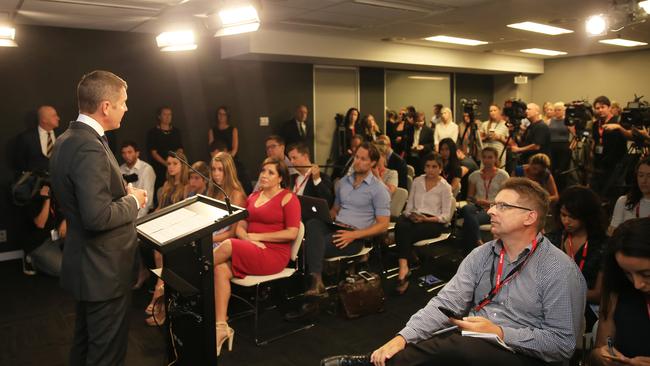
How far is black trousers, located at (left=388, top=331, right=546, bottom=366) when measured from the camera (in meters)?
1.71

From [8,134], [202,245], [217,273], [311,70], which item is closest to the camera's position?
[202,245]

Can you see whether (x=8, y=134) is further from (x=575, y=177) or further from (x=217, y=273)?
(x=575, y=177)

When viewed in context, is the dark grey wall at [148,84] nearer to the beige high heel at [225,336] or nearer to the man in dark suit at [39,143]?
the man in dark suit at [39,143]

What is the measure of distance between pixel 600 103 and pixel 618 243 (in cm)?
498

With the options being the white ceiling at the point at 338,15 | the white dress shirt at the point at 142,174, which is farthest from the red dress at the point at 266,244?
the white ceiling at the point at 338,15

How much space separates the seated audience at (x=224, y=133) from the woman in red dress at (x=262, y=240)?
351 centimetres

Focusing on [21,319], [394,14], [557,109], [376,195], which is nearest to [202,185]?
[376,195]

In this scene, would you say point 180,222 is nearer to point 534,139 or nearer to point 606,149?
point 606,149

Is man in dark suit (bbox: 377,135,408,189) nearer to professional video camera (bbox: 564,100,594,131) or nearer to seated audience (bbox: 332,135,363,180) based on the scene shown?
seated audience (bbox: 332,135,363,180)

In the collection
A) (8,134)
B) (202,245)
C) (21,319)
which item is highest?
(8,134)

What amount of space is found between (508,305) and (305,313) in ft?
6.30

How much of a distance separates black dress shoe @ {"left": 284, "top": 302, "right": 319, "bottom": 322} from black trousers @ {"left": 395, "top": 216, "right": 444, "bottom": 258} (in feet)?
3.16

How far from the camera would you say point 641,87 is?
34.3ft

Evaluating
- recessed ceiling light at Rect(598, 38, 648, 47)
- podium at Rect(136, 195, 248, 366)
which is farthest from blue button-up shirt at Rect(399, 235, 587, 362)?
recessed ceiling light at Rect(598, 38, 648, 47)
